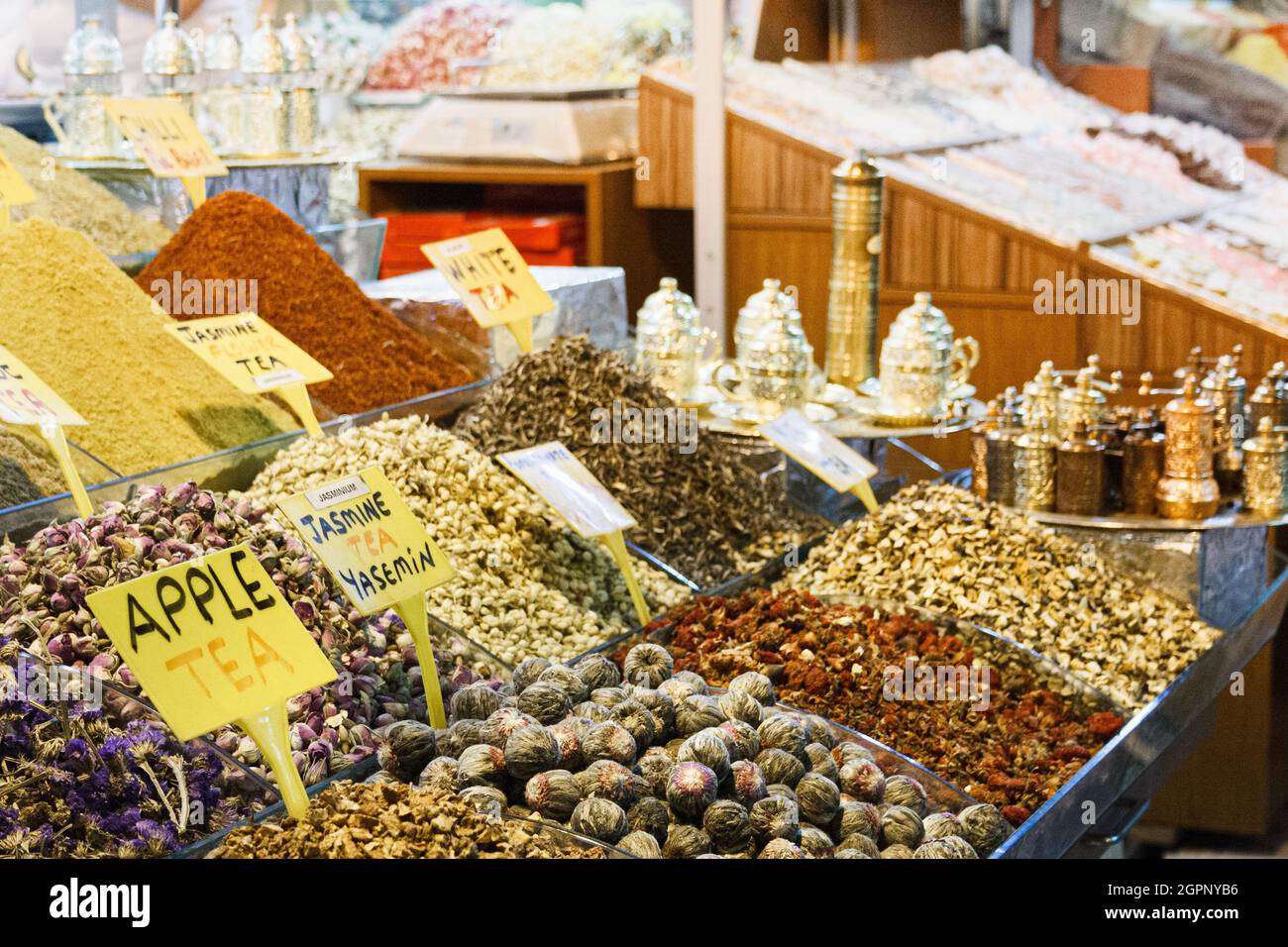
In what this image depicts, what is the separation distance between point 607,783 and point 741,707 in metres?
0.21

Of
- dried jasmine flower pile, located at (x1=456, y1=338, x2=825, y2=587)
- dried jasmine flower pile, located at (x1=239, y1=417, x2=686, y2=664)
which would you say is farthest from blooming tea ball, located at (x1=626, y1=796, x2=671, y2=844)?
dried jasmine flower pile, located at (x1=456, y1=338, x2=825, y2=587)

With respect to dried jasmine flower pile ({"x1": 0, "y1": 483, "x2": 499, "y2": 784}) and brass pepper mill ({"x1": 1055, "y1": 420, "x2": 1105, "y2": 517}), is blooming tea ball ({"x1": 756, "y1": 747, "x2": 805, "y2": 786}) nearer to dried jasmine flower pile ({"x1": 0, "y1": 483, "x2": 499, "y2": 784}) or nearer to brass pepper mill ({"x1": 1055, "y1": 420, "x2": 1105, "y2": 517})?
dried jasmine flower pile ({"x1": 0, "y1": 483, "x2": 499, "y2": 784})

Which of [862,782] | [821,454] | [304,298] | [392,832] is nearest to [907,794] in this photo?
[862,782]

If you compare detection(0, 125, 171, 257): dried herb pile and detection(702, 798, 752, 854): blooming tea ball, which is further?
detection(0, 125, 171, 257): dried herb pile

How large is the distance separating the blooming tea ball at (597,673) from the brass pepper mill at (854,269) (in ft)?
4.00

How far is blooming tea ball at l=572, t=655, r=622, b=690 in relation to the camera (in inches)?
53.8

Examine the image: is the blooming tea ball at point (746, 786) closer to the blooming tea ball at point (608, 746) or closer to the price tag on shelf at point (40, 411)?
the blooming tea ball at point (608, 746)

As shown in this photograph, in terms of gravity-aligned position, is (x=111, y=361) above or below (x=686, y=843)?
above

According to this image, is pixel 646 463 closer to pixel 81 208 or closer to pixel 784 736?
pixel 784 736

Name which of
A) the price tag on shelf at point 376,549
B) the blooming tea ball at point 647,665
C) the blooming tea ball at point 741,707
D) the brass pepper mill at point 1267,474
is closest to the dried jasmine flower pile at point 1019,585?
the brass pepper mill at point 1267,474

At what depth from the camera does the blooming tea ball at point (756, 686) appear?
4.59ft

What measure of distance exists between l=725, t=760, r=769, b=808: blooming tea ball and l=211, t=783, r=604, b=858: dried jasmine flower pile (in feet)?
0.54

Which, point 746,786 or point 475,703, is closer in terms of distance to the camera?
point 746,786

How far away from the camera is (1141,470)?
1993 millimetres
